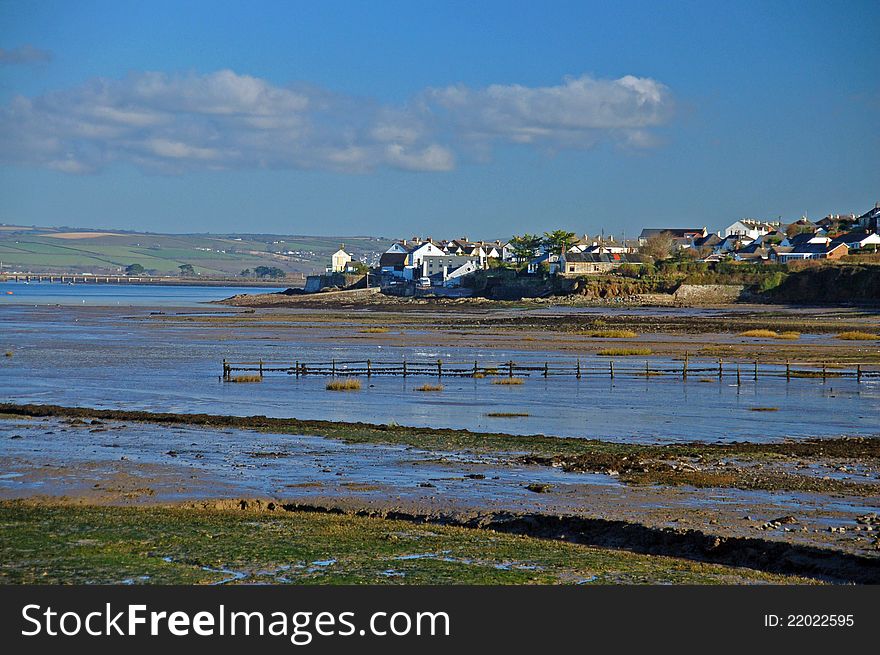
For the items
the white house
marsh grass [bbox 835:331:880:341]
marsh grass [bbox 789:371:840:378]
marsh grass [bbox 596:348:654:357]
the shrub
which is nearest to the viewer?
the shrub

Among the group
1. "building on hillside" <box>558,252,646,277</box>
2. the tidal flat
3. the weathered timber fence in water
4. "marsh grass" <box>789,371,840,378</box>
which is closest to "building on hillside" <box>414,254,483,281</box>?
"building on hillside" <box>558,252,646,277</box>

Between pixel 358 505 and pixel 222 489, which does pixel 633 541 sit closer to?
pixel 358 505

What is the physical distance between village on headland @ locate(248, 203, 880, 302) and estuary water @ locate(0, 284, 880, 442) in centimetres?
6693

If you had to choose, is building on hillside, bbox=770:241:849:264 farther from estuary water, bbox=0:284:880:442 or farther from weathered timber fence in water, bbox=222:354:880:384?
estuary water, bbox=0:284:880:442

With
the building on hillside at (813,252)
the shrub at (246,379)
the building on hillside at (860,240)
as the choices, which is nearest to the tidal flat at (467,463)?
the shrub at (246,379)

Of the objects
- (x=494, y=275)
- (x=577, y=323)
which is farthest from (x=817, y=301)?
(x=494, y=275)

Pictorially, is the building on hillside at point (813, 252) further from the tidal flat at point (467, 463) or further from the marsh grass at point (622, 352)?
the tidal flat at point (467, 463)

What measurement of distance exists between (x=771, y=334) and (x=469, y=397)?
1450 inches

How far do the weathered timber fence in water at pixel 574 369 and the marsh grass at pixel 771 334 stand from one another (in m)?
18.0

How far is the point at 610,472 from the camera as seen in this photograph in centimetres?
2259

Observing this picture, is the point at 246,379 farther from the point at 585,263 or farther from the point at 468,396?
the point at 585,263

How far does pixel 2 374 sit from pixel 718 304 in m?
83.7

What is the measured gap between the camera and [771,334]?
2714 inches

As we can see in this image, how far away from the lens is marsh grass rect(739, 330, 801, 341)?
222 ft
